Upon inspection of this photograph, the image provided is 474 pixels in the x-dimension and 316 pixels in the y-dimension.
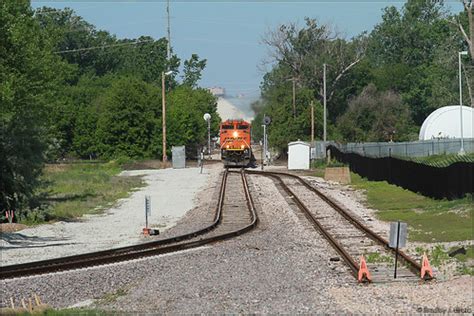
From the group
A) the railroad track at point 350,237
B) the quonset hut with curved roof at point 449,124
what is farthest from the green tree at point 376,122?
the railroad track at point 350,237

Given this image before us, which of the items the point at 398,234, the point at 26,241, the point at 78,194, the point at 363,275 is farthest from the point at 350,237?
the point at 78,194

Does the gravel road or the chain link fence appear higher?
the chain link fence

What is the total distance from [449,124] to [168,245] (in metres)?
59.1

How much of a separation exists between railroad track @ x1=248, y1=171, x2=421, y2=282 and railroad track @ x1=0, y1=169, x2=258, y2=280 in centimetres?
219

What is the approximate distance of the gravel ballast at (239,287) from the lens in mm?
Result: 13008

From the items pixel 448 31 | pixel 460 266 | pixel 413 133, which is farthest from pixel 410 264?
pixel 448 31

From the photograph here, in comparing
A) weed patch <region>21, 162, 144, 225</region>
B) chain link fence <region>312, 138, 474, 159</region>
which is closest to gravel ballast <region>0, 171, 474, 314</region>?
weed patch <region>21, 162, 144, 225</region>

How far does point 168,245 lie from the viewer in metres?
21.9

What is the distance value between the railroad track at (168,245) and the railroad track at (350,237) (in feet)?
7.18

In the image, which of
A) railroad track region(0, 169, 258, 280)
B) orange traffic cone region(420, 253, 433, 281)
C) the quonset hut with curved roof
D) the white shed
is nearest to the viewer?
orange traffic cone region(420, 253, 433, 281)

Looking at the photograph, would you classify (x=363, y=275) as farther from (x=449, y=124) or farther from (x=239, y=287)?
(x=449, y=124)

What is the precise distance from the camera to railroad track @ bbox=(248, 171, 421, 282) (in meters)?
16.8

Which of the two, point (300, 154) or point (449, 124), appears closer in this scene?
point (300, 154)

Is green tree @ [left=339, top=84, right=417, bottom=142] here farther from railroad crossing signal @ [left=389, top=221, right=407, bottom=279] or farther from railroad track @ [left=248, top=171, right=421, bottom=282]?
railroad crossing signal @ [left=389, top=221, right=407, bottom=279]
